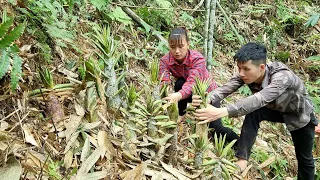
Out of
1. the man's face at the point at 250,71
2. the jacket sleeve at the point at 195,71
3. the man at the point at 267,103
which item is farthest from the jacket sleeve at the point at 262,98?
the jacket sleeve at the point at 195,71

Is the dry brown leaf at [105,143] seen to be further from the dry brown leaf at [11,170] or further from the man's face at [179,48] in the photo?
the man's face at [179,48]

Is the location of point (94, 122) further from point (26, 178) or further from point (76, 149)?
point (26, 178)

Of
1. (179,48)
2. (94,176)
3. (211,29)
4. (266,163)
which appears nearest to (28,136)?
(94,176)

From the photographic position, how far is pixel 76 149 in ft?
6.73

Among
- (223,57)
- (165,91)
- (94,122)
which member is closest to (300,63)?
(223,57)

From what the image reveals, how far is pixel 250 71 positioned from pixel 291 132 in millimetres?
773

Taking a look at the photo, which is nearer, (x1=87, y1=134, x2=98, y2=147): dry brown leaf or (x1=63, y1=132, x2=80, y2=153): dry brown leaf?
(x1=63, y1=132, x2=80, y2=153): dry brown leaf

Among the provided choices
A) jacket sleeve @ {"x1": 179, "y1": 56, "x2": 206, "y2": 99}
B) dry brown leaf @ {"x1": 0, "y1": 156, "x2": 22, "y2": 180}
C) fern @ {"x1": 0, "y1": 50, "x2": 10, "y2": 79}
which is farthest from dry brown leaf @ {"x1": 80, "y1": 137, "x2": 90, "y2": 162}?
jacket sleeve @ {"x1": 179, "y1": 56, "x2": 206, "y2": 99}

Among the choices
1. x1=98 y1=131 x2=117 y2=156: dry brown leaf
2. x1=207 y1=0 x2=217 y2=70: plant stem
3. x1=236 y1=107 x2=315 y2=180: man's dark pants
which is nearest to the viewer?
x1=98 y1=131 x2=117 y2=156: dry brown leaf

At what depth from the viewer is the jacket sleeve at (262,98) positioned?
265 cm

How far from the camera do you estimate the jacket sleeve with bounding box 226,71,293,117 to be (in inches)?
104

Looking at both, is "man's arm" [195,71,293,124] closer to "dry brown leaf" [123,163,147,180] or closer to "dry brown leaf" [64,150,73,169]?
"dry brown leaf" [123,163,147,180]

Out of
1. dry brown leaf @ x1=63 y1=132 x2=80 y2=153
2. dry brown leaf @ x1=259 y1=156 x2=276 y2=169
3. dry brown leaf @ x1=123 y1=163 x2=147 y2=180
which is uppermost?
dry brown leaf @ x1=63 y1=132 x2=80 y2=153

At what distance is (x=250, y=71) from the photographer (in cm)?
274
